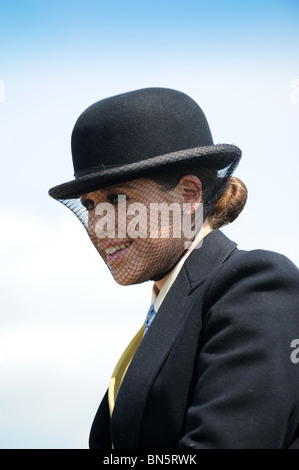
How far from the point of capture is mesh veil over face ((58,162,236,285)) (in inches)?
137

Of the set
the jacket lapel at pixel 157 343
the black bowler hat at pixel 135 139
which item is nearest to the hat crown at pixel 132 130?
the black bowler hat at pixel 135 139

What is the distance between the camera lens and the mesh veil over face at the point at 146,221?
11.4 ft

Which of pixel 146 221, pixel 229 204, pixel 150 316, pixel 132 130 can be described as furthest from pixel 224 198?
pixel 150 316

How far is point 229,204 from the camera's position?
3.80 m

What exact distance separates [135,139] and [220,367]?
130cm

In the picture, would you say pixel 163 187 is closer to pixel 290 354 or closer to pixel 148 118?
pixel 148 118

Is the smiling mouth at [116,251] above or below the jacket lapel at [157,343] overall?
above

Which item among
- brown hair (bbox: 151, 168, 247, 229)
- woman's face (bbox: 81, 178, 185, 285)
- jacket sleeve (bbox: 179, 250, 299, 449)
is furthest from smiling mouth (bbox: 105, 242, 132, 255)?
jacket sleeve (bbox: 179, 250, 299, 449)

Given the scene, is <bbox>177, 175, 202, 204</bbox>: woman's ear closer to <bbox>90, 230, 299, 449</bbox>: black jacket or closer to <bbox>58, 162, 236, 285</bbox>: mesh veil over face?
<bbox>58, 162, 236, 285</bbox>: mesh veil over face

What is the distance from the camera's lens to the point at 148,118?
11.7 ft

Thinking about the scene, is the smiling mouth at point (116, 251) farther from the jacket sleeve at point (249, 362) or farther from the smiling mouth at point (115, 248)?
the jacket sleeve at point (249, 362)

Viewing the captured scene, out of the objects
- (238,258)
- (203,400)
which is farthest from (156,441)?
(238,258)

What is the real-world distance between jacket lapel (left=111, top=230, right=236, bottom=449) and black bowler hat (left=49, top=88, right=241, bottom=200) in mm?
481

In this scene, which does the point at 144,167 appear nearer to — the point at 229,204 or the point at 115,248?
the point at 115,248
